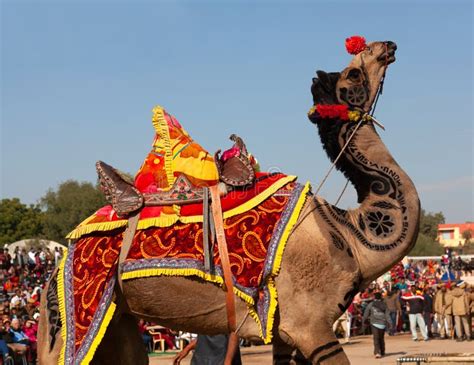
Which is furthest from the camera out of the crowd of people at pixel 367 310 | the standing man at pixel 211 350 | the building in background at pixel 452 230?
the building in background at pixel 452 230

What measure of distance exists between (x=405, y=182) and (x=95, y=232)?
237 cm

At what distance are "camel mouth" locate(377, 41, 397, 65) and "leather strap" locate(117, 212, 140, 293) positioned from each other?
218cm

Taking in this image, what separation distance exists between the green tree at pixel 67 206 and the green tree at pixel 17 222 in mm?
935

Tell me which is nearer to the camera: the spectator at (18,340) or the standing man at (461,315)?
the spectator at (18,340)

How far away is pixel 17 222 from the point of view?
238ft

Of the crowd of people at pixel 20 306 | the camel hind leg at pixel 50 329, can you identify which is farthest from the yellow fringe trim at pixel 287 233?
the crowd of people at pixel 20 306

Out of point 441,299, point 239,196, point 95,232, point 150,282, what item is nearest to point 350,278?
point 239,196

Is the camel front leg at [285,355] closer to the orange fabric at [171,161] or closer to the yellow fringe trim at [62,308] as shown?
the orange fabric at [171,161]

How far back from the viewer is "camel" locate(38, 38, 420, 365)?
6246 millimetres

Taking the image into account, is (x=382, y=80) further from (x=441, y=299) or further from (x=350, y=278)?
(x=441, y=299)

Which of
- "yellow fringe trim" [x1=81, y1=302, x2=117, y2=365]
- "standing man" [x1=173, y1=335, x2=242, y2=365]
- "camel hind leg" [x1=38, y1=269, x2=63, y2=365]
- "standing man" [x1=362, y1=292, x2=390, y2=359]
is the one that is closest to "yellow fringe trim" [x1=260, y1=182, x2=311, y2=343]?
"yellow fringe trim" [x1=81, y1=302, x2=117, y2=365]

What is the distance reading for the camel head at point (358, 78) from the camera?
6625 mm

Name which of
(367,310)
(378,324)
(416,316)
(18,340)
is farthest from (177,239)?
(367,310)

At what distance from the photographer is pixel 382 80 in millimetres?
6703
